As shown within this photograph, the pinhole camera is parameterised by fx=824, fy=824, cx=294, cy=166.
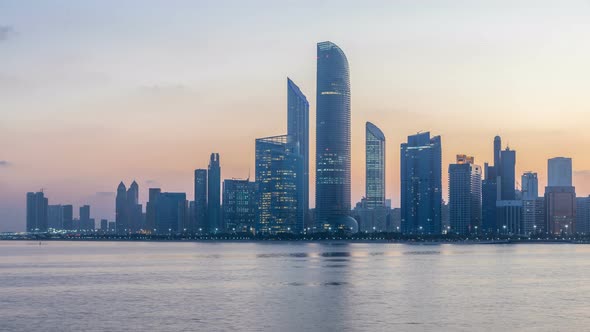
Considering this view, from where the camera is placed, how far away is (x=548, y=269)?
168m

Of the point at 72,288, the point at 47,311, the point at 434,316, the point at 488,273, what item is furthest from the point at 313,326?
the point at 488,273

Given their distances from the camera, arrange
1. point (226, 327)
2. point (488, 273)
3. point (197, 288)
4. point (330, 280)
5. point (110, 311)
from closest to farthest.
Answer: point (226, 327)
point (110, 311)
point (197, 288)
point (330, 280)
point (488, 273)

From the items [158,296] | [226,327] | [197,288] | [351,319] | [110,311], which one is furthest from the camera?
[197,288]

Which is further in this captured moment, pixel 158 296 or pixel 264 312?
pixel 158 296

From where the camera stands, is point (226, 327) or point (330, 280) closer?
point (226, 327)

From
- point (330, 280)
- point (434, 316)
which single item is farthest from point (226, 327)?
point (330, 280)

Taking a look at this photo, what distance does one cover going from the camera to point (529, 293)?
10738cm

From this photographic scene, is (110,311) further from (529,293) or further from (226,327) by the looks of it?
(529,293)

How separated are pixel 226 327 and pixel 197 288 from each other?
134 feet

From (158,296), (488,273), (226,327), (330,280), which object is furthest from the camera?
(488,273)

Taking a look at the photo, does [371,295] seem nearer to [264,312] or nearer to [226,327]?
[264,312]

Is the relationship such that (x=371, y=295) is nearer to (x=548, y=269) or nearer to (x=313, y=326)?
(x=313, y=326)

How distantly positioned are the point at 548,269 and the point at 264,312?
99.3 meters

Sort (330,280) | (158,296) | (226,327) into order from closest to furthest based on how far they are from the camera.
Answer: (226,327) → (158,296) → (330,280)
